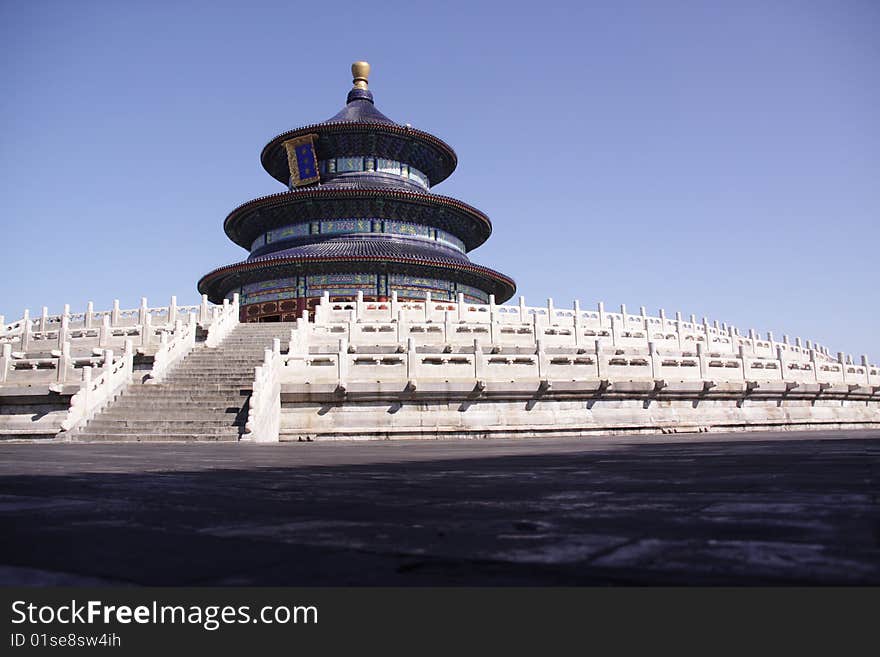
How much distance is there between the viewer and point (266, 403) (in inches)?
584

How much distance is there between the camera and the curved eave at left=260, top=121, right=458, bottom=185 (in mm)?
40438

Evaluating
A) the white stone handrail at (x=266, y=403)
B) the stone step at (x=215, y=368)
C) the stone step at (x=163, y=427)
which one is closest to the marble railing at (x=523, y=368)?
Result: the white stone handrail at (x=266, y=403)

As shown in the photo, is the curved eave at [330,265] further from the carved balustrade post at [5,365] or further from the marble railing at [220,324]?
the carved balustrade post at [5,365]

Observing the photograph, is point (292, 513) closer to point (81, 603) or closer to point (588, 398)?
point (81, 603)

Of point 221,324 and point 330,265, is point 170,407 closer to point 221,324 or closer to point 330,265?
point 221,324

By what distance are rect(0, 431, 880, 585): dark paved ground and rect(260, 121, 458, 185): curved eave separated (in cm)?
3823

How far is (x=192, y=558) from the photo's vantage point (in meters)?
2.03

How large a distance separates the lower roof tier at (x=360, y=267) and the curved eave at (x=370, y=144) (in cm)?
771

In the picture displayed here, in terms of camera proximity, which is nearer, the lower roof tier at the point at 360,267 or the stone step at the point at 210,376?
the stone step at the point at 210,376

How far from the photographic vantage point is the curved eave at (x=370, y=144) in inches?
1592

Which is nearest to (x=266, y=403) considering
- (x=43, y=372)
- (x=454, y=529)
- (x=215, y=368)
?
(x=215, y=368)

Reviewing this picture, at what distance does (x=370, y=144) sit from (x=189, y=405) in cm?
2910

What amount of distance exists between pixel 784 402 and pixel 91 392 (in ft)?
67.4
